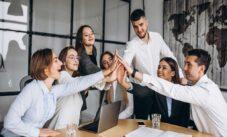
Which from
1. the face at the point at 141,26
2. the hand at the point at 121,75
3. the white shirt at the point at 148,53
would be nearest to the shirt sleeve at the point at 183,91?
the hand at the point at 121,75

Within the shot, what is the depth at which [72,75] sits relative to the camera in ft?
8.68

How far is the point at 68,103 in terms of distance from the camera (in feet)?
7.65

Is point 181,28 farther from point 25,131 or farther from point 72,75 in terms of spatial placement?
point 25,131

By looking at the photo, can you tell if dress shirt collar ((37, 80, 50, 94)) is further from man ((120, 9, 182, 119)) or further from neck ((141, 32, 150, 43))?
neck ((141, 32, 150, 43))

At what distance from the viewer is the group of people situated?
76.7 inches

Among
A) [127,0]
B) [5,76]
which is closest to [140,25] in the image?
[5,76]

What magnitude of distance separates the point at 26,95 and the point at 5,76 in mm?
1692

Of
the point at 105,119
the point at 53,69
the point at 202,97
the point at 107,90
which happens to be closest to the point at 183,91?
the point at 202,97

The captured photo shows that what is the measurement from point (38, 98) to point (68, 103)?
0.40 metres

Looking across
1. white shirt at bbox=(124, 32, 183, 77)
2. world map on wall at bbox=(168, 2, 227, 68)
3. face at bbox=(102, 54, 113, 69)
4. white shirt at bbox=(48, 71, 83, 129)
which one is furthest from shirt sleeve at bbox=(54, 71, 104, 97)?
world map on wall at bbox=(168, 2, 227, 68)

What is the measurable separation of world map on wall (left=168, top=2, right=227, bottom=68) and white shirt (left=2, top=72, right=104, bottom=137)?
254cm

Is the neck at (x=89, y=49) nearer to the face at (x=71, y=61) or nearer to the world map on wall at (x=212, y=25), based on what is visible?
the face at (x=71, y=61)

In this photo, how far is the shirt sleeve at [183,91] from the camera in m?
2.02

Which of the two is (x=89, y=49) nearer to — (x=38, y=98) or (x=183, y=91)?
(x=38, y=98)
